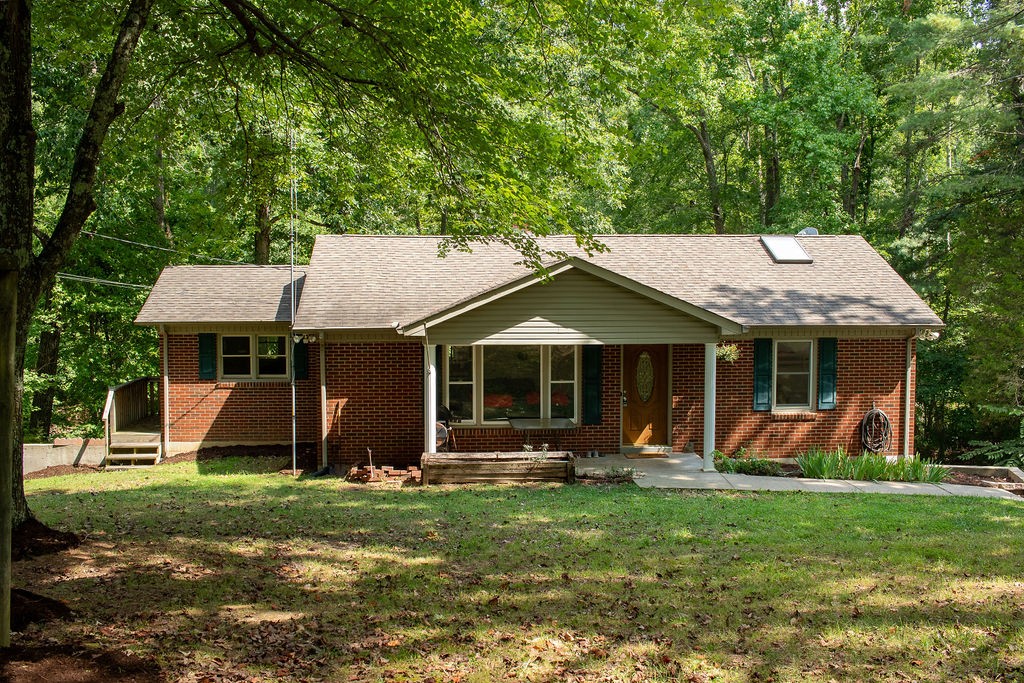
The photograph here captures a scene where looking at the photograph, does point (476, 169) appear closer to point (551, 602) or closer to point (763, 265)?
point (551, 602)

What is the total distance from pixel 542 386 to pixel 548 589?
892 cm

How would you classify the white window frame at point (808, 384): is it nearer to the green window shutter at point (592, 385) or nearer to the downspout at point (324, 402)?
the green window shutter at point (592, 385)

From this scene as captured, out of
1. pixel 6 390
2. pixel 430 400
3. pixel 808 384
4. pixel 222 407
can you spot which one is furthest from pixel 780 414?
pixel 6 390

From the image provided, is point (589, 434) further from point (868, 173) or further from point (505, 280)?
point (868, 173)

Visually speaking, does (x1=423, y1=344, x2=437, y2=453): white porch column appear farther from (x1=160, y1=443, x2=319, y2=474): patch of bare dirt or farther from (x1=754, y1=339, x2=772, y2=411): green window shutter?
(x1=754, y1=339, x2=772, y2=411): green window shutter

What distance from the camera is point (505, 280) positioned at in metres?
14.9

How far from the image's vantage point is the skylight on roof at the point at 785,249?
1805cm

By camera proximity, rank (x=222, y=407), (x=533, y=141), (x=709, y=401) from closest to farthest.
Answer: (x=533, y=141) → (x=709, y=401) → (x=222, y=407)

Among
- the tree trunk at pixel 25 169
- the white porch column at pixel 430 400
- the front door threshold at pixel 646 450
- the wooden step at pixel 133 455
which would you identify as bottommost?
the wooden step at pixel 133 455

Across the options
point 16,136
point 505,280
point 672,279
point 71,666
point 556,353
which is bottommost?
point 71,666

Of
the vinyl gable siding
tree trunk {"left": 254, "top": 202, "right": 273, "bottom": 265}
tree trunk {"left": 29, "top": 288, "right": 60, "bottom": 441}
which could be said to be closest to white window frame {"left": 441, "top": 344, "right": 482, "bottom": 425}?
the vinyl gable siding

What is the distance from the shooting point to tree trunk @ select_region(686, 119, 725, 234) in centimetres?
3009

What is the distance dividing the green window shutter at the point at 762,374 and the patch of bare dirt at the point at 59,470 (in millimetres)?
14195

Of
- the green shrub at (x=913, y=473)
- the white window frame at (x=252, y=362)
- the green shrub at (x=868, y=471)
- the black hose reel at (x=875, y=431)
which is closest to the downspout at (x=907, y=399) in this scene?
the black hose reel at (x=875, y=431)
